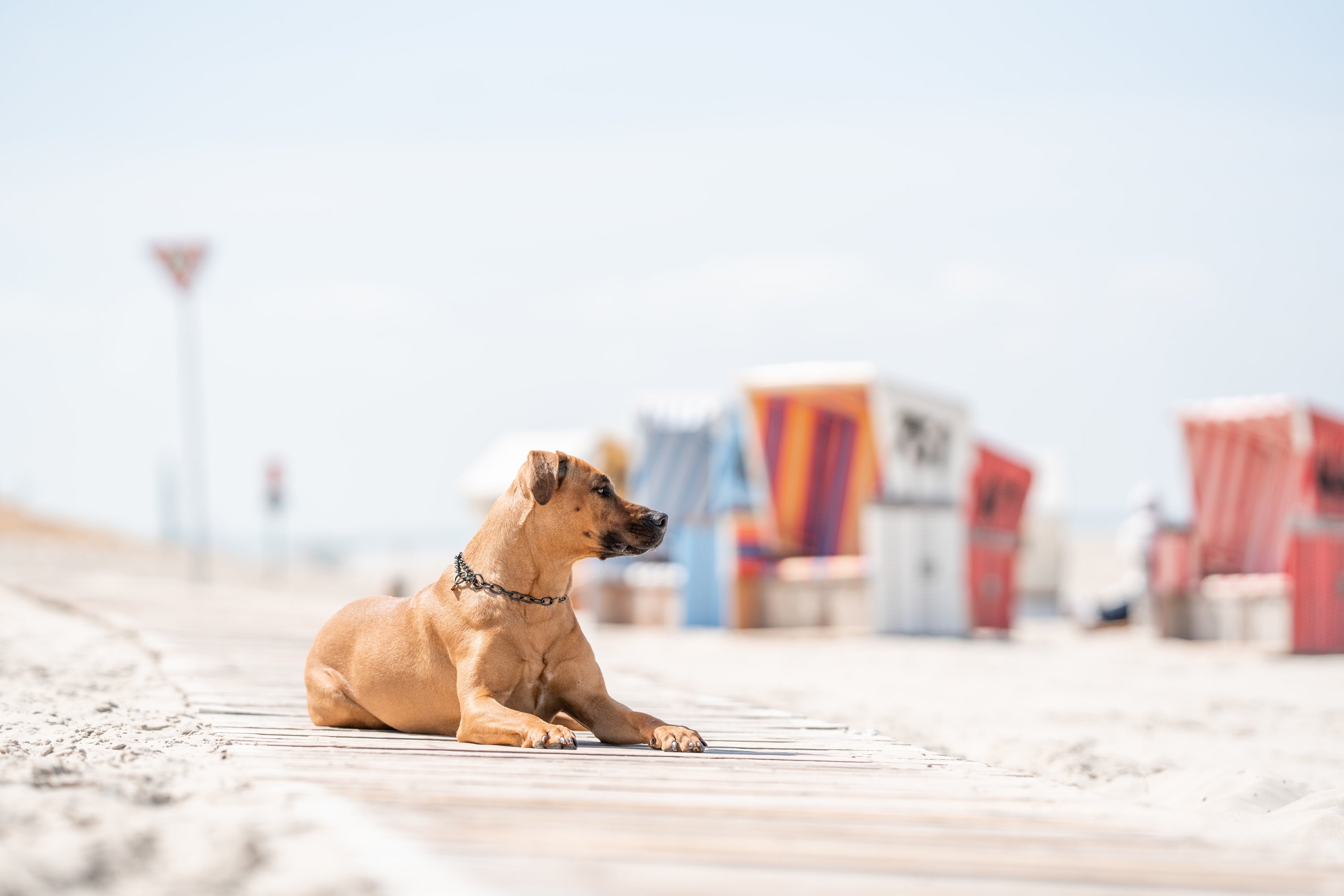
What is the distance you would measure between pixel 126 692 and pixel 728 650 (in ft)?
24.4

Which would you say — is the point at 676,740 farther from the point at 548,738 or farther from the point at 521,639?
the point at 521,639

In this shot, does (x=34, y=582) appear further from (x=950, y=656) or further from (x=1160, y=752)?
(x=1160, y=752)

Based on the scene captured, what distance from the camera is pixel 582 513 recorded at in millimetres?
4234

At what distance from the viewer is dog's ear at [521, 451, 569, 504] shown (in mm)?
4203

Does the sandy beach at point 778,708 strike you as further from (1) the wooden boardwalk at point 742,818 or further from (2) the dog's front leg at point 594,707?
(2) the dog's front leg at point 594,707

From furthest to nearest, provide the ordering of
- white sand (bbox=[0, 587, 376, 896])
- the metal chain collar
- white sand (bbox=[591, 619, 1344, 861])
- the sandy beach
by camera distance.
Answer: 1. white sand (bbox=[591, 619, 1344, 861])
2. the metal chain collar
3. the sandy beach
4. white sand (bbox=[0, 587, 376, 896])

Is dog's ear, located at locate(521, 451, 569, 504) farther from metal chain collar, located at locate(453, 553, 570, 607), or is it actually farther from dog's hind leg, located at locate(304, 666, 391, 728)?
dog's hind leg, located at locate(304, 666, 391, 728)

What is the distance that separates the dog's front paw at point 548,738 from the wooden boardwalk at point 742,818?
6cm

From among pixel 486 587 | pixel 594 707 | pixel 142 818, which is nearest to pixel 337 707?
pixel 486 587

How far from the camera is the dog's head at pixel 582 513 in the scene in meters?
4.20

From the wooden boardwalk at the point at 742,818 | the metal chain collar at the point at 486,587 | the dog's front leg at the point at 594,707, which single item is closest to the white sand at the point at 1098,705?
the wooden boardwalk at the point at 742,818

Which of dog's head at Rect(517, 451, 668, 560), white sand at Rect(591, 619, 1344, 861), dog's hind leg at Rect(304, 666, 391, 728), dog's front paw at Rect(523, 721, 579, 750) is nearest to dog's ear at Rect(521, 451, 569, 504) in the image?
dog's head at Rect(517, 451, 668, 560)

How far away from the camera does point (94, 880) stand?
7.41 feet

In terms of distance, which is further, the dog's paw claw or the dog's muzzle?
the dog's muzzle
